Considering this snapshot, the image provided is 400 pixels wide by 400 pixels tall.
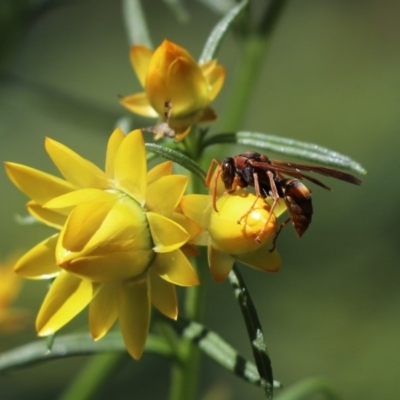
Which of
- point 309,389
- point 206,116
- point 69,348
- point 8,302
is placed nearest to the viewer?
point 206,116

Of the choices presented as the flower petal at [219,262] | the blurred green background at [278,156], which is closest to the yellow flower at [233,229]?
the flower petal at [219,262]

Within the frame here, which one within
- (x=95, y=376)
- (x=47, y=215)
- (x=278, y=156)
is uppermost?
(x=47, y=215)

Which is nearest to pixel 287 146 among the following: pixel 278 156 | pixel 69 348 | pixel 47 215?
pixel 47 215

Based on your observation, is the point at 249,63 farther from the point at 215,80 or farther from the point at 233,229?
the point at 233,229

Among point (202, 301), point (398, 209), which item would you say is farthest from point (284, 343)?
point (202, 301)

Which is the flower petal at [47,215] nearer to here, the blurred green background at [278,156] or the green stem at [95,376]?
the blurred green background at [278,156]

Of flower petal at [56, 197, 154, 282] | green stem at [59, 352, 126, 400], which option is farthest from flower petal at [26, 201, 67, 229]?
green stem at [59, 352, 126, 400]
